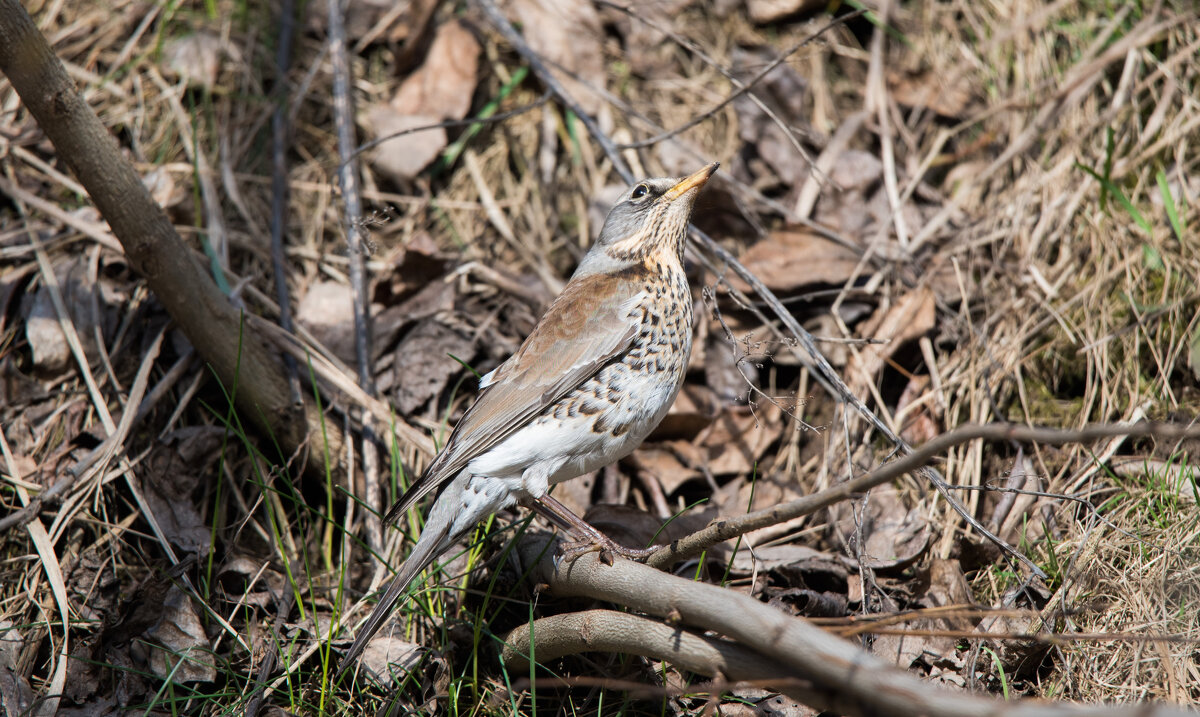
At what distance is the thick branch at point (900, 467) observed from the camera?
5.86 ft

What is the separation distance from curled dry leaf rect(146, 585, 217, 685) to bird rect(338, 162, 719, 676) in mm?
658

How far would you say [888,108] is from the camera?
5.52 meters

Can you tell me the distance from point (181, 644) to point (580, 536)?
1704 millimetres

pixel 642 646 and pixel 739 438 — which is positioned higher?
pixel 642 646

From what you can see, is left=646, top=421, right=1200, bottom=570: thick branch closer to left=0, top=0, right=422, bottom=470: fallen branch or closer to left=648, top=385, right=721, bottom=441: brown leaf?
left=648, top=385, right=721, bottom=441: brown leaf

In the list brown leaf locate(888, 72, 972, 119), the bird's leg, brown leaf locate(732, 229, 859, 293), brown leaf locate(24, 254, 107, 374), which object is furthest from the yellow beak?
brown leaf locate(24, 254, 107, 374)

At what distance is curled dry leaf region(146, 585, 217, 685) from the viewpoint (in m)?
3.46

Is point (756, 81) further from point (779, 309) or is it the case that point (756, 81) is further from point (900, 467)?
point (900, 467)

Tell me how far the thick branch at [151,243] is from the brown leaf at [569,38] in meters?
2.59

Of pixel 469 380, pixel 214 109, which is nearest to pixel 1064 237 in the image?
pixel 469 380

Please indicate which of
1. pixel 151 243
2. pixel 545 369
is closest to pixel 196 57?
pixel 151 243

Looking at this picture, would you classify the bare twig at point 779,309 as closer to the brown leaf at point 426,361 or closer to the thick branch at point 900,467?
the thick branch at point 900,467

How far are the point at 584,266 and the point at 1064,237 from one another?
8.41 ft

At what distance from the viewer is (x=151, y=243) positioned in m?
3.78
